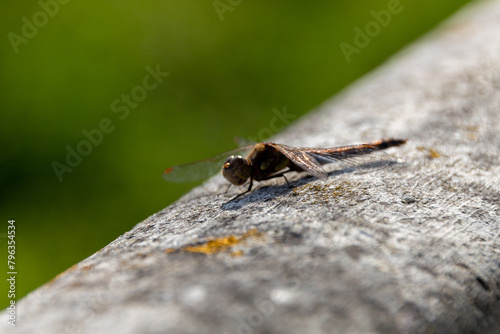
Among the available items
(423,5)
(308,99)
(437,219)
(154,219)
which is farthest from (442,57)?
(423,5)

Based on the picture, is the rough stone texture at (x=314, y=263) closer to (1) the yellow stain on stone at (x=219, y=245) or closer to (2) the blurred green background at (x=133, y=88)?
(1) the yellow stain on stone at (x=219, y=245)

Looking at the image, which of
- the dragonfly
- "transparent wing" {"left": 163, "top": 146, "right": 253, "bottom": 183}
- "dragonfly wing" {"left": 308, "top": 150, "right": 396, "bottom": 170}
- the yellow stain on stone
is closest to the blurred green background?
"transparent wing" {"left": 163, "top": 146, "right": 253, "bottom": 183}

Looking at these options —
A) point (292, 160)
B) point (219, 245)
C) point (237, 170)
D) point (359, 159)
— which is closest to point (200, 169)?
point (237, 170)

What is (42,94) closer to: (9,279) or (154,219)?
(9,279)

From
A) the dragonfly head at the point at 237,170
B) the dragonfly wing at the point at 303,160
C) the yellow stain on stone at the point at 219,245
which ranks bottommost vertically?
the dragonfly wing at the point at 303,160

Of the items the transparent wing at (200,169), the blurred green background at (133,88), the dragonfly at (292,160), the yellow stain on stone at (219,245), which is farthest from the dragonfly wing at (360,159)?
the blurred green background at (133,88)

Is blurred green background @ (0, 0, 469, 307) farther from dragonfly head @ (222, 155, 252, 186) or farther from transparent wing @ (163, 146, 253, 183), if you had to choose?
dragonfly head @ (222, 155, 252, 186)
